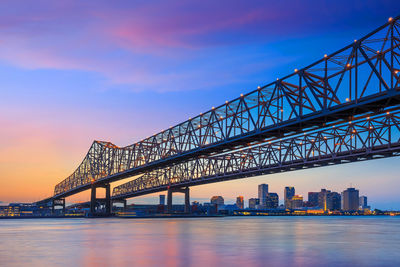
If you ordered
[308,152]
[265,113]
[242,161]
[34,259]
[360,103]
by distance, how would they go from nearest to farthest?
[34,259]
[360,103]
[265,113]
[308,152]
[242,161]

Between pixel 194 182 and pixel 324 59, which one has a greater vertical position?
pixel 324 59

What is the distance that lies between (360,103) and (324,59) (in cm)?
592

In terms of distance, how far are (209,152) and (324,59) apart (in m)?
23.9

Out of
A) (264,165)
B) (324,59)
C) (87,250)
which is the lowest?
(87,250)

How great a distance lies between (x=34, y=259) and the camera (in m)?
23.1

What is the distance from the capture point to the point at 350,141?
77.6m

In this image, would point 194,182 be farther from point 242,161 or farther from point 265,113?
point 265,113

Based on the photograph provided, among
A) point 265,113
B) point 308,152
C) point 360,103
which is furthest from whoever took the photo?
point 308,152

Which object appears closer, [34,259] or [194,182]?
[34,259]

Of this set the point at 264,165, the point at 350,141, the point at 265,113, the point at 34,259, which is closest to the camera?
the point at 34,259

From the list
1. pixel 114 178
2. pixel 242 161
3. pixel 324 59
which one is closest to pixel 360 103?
pixel 324 59

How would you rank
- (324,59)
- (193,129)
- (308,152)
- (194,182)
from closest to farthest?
(324,59) → (193,129) → (308,152) → (194,182)

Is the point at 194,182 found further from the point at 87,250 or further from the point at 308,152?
the point at 87,250

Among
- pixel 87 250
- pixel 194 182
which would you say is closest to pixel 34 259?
pixel 87 250
